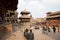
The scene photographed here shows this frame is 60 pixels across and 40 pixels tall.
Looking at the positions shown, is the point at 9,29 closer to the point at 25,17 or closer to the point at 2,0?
the point at 25,17

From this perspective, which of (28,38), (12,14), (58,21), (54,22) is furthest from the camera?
(54,22)

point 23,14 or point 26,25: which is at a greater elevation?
point 23,14

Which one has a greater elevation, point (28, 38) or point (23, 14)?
point (23, 14)

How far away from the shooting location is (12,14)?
3381 centimetres

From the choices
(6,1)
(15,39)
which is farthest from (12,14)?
(6,1)

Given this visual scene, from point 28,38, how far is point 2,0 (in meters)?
6.09

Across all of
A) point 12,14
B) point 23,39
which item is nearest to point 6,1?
point 23,39

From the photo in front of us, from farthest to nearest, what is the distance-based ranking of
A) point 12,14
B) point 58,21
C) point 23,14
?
1. point 58,21
2. point 12,14
3. point 23,14

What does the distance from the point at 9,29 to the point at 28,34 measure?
4996 millimetres

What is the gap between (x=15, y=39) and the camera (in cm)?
1335

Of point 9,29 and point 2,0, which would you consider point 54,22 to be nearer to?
point 9,29

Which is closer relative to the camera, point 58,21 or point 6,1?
point 6,1

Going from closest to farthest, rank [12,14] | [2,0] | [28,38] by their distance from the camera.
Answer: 1. [2,0]
2. [28,38]
3. [12,14]

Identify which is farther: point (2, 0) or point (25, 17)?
point (25, 17)
